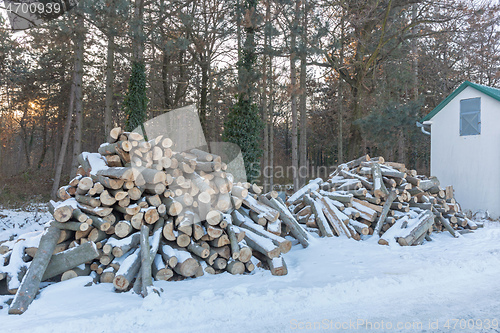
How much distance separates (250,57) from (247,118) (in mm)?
3016

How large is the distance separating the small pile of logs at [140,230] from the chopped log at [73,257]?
0.01 metres

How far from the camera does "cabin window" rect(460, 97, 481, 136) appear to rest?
38.8 ft

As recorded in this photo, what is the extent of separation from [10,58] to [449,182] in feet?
70.1

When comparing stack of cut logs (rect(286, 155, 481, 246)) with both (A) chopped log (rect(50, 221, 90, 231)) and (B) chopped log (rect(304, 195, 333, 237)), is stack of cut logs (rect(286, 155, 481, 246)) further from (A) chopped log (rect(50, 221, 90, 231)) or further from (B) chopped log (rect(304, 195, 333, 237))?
(A) chopped log (rect(50, 221, 90, 231))

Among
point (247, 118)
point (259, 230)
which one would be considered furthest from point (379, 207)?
point (247, 118)

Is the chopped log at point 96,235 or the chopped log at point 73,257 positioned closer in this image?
the chopped log at point 73,257

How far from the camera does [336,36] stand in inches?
629

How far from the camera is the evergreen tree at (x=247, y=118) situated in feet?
49.3

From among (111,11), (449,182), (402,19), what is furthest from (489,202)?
(111,11)

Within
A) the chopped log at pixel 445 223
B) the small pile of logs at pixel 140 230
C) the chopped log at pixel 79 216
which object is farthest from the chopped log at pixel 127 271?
the chopped log at pixel 445 223

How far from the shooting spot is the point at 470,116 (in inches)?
476

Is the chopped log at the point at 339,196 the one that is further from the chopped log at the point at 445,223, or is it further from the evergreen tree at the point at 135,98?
the evergreen tree at the point at 135,98

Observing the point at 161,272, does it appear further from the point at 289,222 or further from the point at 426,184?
the point at 426,184

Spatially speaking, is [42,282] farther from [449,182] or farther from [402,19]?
[402,19]
